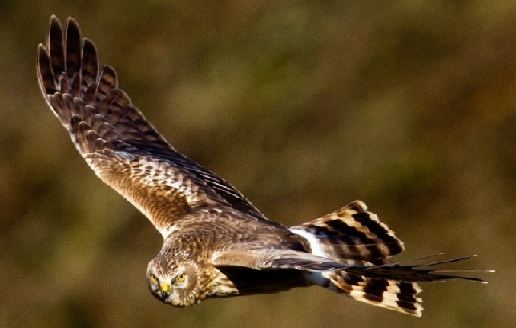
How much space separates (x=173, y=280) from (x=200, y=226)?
75 cm

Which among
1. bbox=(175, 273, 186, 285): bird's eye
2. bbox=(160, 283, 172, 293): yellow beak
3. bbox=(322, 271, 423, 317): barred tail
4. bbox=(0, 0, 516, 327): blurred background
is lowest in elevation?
bbox=(160, 283, 172, 293): yellow beak

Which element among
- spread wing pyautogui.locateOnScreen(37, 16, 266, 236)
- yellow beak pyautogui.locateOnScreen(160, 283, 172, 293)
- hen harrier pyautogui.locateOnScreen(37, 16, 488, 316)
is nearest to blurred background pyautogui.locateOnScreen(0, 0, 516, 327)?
spread wing pyautogui.locateOnScreen(37, 16, 266, 236)

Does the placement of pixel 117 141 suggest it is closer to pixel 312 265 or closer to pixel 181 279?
pixel 181 279

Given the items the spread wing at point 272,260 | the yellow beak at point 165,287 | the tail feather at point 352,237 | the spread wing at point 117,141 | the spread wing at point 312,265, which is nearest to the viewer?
the spread wing at point 312,265

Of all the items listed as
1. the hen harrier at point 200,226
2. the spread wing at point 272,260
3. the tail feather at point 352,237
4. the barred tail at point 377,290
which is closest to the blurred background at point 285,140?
the hen harrier at point 200,226

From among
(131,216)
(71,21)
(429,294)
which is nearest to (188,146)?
(131,216)

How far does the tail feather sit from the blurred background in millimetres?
6313

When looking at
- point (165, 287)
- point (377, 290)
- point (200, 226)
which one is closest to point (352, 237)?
point (377, 290)

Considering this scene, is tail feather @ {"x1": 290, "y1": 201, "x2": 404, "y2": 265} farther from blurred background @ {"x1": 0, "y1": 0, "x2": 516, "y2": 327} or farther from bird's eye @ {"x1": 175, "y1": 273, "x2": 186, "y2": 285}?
blurred background @ {"x1": 0, "y1": 0, "x2": 516, "y2": 327}

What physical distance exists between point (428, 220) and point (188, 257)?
919 cm

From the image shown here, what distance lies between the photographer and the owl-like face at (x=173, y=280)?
1291cm

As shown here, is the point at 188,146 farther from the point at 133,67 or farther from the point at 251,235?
the point at 251,235

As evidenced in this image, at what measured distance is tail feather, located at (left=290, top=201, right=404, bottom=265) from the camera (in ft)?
46.1

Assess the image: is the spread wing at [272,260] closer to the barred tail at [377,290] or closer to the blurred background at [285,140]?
the barred tail at [377,290]
